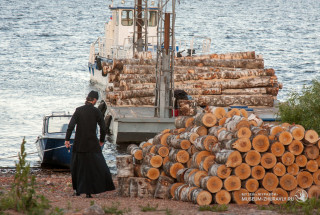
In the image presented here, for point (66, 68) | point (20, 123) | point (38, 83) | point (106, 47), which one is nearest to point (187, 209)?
point (20, 123)

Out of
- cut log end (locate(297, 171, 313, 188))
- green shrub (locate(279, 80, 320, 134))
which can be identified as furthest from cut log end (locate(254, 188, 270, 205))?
green shrub (locate(279, 80, 320, 134))

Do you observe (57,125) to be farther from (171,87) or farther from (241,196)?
(241,196)

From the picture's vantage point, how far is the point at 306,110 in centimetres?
1498

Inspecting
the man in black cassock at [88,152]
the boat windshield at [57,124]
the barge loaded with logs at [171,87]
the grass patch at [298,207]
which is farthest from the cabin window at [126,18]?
the grass patch at [298,207]

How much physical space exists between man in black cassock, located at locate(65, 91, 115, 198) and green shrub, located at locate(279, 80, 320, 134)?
5.07 meters

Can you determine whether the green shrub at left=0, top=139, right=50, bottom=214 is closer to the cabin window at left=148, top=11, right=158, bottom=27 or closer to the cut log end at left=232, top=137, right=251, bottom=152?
the cut log end at left=232, top=137, right=251, bottom=152

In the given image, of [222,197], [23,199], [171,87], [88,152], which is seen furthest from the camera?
[171,87]

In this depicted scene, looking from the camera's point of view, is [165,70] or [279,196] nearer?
[279,196]

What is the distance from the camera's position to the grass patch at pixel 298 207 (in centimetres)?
993

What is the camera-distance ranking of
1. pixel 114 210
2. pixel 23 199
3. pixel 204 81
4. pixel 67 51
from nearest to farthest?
1. pixel 23 199
2. pixel 114 210
3. pixel 204 81
4. pixel 67 51

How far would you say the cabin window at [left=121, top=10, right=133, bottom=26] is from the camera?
32.8m

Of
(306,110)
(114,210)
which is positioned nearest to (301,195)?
(114,210)

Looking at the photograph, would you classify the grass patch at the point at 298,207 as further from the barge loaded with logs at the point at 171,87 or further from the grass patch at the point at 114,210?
the barge loaded with logs at the point at 171,87

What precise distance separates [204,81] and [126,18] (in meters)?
10.4
